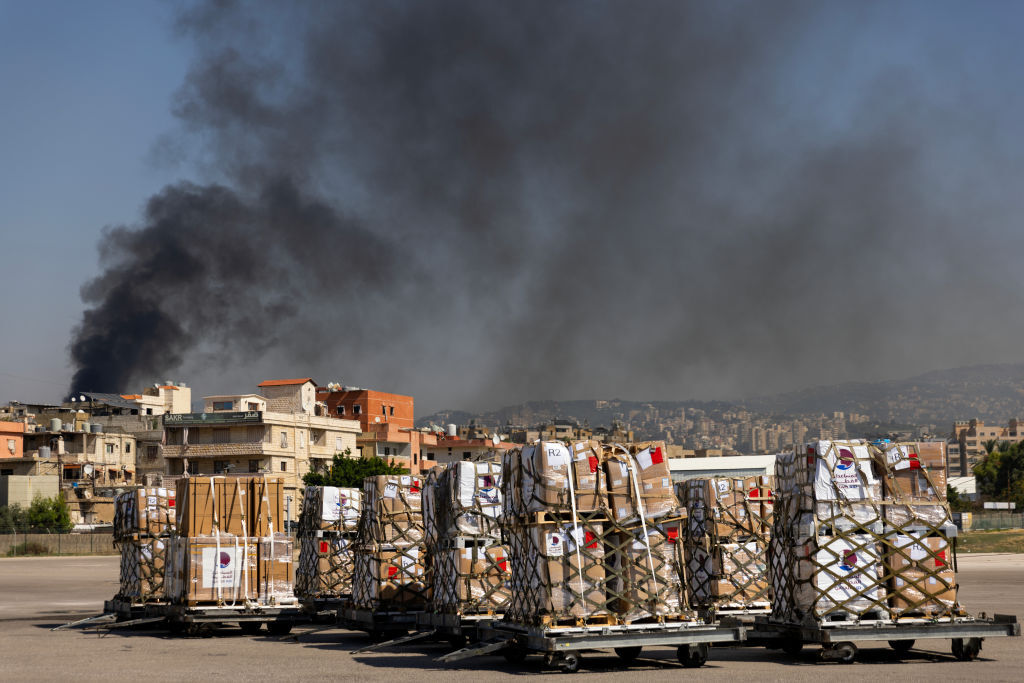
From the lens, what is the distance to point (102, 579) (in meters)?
44.7

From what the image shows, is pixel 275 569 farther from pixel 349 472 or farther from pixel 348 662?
pixel 349 472

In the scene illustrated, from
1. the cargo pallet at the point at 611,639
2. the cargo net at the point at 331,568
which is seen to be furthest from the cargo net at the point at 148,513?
the cargo pallet at the point at 611,639

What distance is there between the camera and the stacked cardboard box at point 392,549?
19062 mm

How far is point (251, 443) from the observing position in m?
83.2

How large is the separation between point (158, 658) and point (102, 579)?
30680 mm

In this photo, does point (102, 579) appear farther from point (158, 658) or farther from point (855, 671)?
point (855, 671)

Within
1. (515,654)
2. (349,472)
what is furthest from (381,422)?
(515,654)

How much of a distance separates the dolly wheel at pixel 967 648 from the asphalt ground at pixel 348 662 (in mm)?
121

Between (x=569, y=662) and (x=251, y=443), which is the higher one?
(x=251, y=443)

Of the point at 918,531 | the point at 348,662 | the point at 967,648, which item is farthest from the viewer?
the point at 348,662

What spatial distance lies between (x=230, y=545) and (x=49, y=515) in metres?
64.3

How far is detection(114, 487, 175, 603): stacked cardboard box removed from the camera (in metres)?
22.6

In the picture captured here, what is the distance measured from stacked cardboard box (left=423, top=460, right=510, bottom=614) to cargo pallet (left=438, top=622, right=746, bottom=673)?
2487 millimetres

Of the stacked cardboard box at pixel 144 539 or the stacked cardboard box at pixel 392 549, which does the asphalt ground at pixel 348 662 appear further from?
the stacked cardboard box at pixel 144 539
